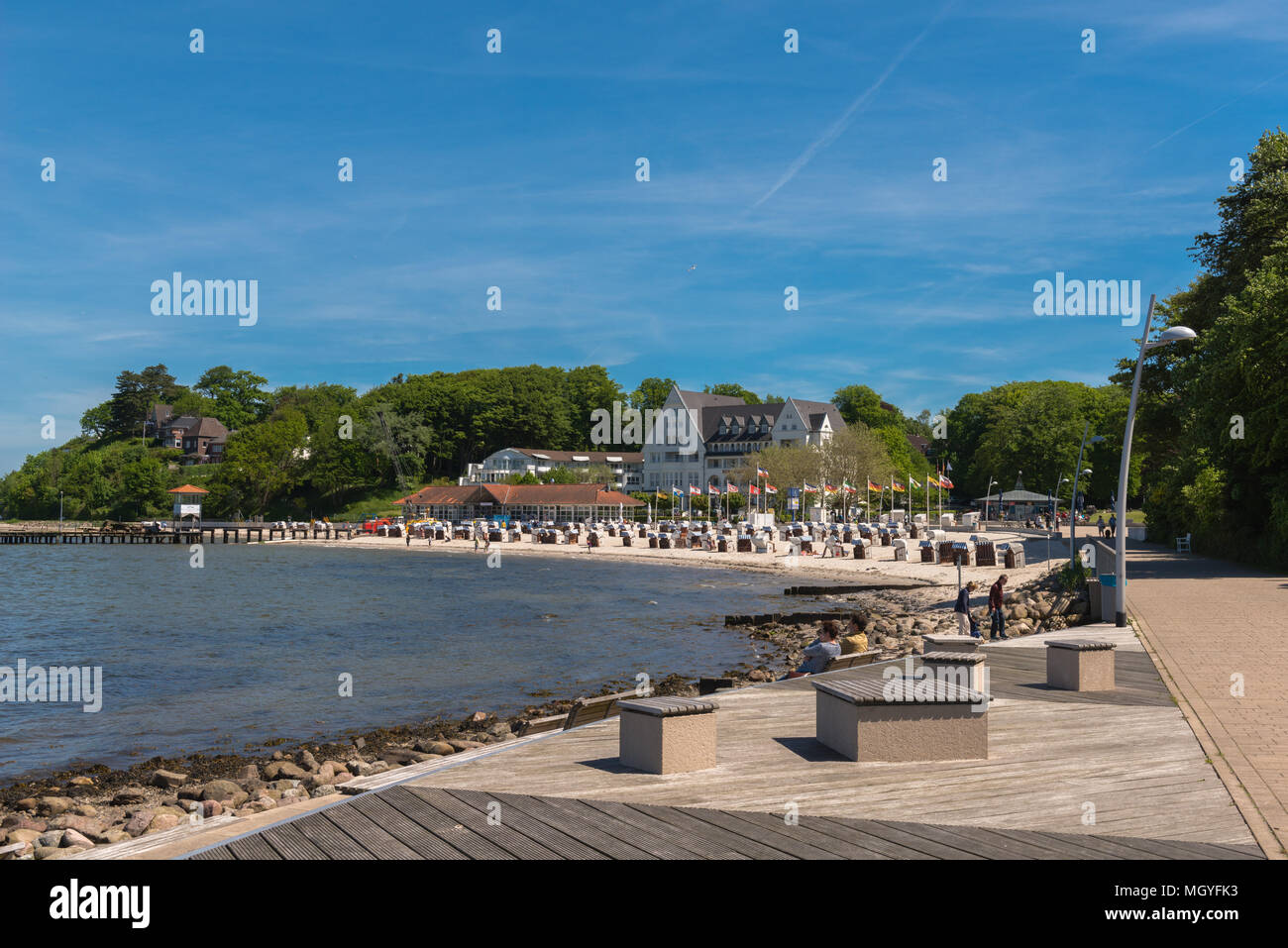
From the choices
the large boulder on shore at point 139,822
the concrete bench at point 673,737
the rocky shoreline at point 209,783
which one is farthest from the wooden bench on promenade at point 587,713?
the large boulder on shore at point 139,822

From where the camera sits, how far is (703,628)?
3150 cm

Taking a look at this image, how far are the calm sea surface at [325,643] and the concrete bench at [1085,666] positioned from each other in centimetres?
1046

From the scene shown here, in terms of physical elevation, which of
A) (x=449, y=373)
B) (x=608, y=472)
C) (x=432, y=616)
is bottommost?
(x=432, y=616)

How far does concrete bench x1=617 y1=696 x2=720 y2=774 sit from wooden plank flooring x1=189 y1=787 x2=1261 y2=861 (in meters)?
0.98

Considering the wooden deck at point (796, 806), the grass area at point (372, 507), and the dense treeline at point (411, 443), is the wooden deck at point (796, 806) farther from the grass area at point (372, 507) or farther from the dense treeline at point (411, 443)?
the grass area at point (372, 507)

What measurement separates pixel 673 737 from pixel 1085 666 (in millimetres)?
6689

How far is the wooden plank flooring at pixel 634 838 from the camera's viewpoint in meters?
6.61

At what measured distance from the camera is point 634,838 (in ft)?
22.6

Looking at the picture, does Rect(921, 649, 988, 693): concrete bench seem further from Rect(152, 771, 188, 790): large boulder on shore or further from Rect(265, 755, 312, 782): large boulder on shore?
Rect(152, 771, 188, 790): large boulder on shore

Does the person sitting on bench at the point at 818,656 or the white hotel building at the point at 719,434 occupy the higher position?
the white hotel building at the point at 719,434

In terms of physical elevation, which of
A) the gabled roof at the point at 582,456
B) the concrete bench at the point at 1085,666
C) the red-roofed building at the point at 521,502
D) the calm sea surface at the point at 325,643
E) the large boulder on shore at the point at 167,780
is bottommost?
the calm sea surface at the point at 325,643
